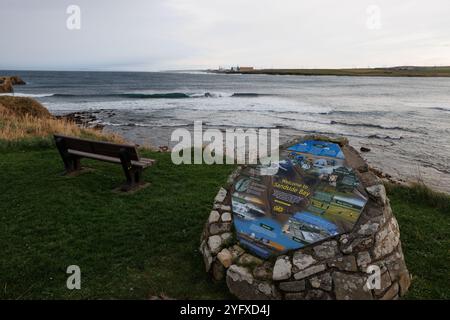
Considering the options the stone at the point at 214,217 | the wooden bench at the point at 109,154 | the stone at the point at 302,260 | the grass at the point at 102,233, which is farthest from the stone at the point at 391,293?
the wooden bench at the point at 109,154

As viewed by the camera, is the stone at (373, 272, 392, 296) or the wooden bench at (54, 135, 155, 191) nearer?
the stone at (373, 272, 392, 296)

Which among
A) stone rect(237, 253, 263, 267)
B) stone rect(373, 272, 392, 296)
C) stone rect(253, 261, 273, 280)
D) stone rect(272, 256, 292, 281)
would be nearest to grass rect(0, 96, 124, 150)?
stone rect(237, 253, 263, 267)

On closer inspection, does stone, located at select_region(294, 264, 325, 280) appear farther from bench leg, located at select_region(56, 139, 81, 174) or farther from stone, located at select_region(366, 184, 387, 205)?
bench leg, located at select_region(56, 139, 81, 174)

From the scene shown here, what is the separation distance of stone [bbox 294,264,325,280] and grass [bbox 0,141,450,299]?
2.86 ft

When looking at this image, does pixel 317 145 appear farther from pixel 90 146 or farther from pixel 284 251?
pixel 90 146

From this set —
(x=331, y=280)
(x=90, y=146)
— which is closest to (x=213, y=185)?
(x=90, y=146)

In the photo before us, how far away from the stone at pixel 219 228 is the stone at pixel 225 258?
39 centimetres

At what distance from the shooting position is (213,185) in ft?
25.0

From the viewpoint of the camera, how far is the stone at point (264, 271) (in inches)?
147

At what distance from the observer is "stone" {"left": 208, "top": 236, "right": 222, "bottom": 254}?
4.22 m

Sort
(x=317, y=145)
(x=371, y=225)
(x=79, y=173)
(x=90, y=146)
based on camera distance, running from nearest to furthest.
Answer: (x=371, y=225)
(x=317, y=145)
(x=90, y=146)
(x=79, y=173)

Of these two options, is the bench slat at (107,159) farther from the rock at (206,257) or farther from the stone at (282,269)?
the stone at (282,269)

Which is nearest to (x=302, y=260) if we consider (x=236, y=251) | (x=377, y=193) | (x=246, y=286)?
(x=246, y=286)
